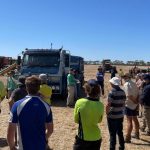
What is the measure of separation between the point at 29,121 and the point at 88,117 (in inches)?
40.7

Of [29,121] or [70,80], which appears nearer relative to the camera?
[29,121]

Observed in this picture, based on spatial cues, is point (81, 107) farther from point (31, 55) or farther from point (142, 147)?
point (31, 55)

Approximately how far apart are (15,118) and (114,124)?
3.57 metres

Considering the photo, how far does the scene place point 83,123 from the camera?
5195 millimetres

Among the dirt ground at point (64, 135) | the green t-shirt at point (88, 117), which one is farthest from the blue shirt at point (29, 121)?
the dirt ground at point (64, 135)

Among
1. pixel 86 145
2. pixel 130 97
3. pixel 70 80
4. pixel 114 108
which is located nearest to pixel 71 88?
pixel 70 80

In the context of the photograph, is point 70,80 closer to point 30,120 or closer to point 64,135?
point 64,135

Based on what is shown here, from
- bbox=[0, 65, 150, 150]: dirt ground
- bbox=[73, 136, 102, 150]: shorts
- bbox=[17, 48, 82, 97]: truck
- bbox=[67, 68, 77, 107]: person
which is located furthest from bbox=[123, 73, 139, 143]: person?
Answer: bbox=[17, 48, 82, 97]: truck

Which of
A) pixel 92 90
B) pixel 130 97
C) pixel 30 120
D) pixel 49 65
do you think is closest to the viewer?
pixel 30 120

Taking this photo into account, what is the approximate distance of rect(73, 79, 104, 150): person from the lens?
5.14 meters

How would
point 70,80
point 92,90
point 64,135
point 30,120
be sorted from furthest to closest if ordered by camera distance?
point 70,80 < point 64,135 < point 92,90 < point 30,120

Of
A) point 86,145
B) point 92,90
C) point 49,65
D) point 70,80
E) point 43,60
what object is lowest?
point 86,145

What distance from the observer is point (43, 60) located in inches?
719

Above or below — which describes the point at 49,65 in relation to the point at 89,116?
above
